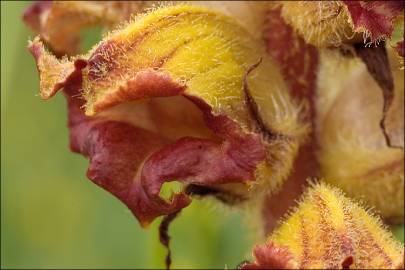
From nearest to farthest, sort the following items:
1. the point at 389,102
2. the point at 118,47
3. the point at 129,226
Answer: the point at 118,47 < the point at 389,102 < the point at 129,226

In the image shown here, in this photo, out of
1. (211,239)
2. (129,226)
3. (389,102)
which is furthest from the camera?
(129,226)

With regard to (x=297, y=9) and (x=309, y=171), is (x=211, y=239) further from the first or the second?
(x=297, y=9)

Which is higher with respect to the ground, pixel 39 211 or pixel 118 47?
pixel 118 47

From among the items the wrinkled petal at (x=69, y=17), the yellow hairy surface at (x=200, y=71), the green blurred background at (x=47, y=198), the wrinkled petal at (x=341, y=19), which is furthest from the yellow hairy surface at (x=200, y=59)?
the green blurred background at (x=47, y=198)

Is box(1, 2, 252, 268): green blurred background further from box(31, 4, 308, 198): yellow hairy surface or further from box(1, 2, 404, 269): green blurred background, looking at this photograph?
box(31, 4, 308, 198): yellow hairy surface

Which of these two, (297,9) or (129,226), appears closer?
(297,9)

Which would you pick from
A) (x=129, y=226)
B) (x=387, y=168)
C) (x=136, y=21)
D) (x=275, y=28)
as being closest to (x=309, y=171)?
(x=387, y=168)

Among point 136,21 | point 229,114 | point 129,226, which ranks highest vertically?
point 136,21

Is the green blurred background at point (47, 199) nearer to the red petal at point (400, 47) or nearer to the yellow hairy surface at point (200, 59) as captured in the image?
the yellow hairy surface at point (200, 59)
